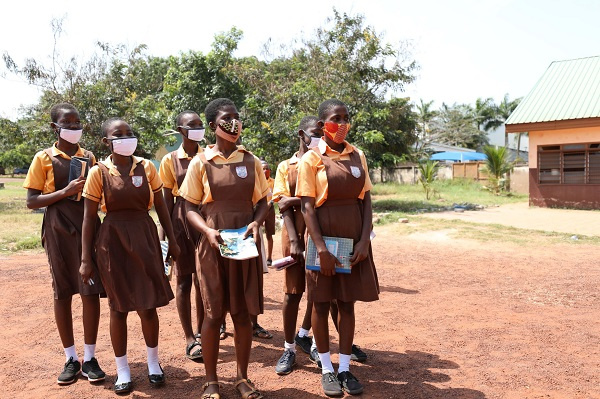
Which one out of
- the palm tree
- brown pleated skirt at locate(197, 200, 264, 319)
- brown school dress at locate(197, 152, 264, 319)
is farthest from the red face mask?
the palm tree

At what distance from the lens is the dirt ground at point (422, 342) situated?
378cm

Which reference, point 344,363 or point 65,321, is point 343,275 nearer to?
point 344,363

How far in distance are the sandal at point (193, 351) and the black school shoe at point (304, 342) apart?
81 centimetres

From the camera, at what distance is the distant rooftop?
17703mm

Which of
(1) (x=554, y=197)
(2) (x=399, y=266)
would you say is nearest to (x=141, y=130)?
(2) (x=399, y=266)

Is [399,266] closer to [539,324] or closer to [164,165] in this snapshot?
[539,324]

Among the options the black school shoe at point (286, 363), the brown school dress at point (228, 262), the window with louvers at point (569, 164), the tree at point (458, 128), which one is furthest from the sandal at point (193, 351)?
the tree at point (458, 128)

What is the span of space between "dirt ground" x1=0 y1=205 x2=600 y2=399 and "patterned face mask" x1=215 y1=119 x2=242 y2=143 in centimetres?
171

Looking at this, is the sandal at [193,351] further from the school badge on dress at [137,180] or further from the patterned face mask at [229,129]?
the patterned face mask at [229,129]

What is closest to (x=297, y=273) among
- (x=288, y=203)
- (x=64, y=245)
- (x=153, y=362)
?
(x=288, y=203)

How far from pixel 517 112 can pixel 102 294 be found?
59.5ft

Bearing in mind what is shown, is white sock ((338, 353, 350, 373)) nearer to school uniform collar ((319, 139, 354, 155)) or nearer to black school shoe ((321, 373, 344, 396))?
black school shoe ((321, 373, 344, 396))

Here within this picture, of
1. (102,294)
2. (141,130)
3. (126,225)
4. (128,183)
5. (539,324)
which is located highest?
(141,130)

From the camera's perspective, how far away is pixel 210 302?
11.2 ft
